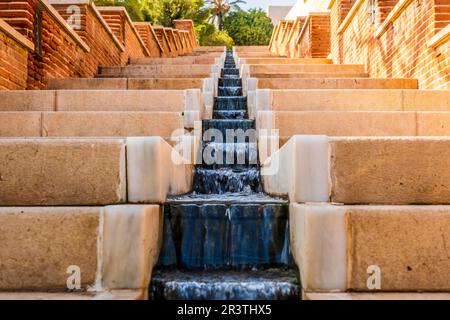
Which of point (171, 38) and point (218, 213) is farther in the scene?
point (171, 38)

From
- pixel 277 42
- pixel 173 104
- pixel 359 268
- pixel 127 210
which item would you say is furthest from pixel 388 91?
pixel 277 42

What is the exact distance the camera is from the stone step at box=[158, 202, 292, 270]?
2.79 meters

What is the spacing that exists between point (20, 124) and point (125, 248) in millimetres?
2440

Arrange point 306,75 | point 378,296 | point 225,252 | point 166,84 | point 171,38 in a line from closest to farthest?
point 378,296 → point 225,252 → point 166,84 → point 306,75 → point 171,38

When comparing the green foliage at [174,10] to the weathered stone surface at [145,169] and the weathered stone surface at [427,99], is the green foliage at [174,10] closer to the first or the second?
the weathered stone surface at [427,99]

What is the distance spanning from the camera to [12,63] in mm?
4797

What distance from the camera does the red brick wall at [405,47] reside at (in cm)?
483

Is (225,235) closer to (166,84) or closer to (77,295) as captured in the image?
(77,295)

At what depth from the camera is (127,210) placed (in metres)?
2.38

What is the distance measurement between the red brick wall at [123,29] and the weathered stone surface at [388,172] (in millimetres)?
7436

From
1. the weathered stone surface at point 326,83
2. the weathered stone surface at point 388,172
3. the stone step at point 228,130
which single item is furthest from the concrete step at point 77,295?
the weathered stone surface at point 326,83

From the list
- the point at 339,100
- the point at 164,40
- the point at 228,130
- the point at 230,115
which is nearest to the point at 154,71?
the point at 230,115

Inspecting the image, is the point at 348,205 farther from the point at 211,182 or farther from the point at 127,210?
the point at 211,182

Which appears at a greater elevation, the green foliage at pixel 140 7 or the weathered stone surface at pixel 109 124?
the green foliage at pixel 140 7
